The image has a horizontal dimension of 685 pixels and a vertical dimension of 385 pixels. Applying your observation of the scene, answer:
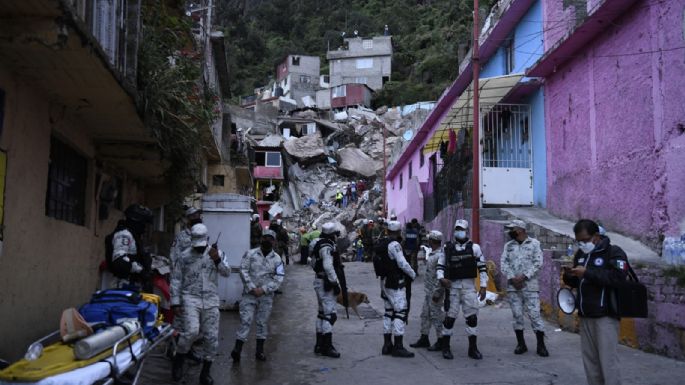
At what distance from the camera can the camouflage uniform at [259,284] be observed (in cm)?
786

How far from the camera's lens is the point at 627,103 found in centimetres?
1091

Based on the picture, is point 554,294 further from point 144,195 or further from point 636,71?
point 144,195

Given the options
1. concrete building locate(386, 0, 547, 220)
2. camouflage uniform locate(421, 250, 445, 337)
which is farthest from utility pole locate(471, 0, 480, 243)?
camouflage uniform locate(421, 250, 445, 337)

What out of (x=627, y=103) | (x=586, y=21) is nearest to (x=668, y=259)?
(x=627, y=103)

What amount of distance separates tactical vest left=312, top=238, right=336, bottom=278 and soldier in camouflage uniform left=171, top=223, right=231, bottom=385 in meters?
1.83

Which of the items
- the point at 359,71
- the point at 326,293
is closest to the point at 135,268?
the point at 326,293

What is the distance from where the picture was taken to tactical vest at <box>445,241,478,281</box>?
8.34m

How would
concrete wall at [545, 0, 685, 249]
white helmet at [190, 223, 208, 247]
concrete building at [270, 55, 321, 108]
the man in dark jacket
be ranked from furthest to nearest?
concrete building at [270, 55, 321, 108], concrete wall at [545, 0, 685, 249], white helmet at [190, 223, 208, 247], the man in dark jacket

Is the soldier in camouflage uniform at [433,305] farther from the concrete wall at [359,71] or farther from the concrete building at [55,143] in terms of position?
the concrete wall at [359,71]

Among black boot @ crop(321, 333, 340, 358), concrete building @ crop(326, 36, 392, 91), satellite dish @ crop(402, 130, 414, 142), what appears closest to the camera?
black boot @ crop(321, 333, 340, 358)

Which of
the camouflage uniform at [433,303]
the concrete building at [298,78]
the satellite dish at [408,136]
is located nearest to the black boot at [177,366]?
the camouflage uniform at [433,303]

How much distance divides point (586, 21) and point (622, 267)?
25.2 feet

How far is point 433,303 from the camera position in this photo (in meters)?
8.80

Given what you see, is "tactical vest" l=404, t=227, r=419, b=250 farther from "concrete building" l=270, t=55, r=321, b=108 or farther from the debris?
"concrete building" l=270, t=55, r=321, b=108
